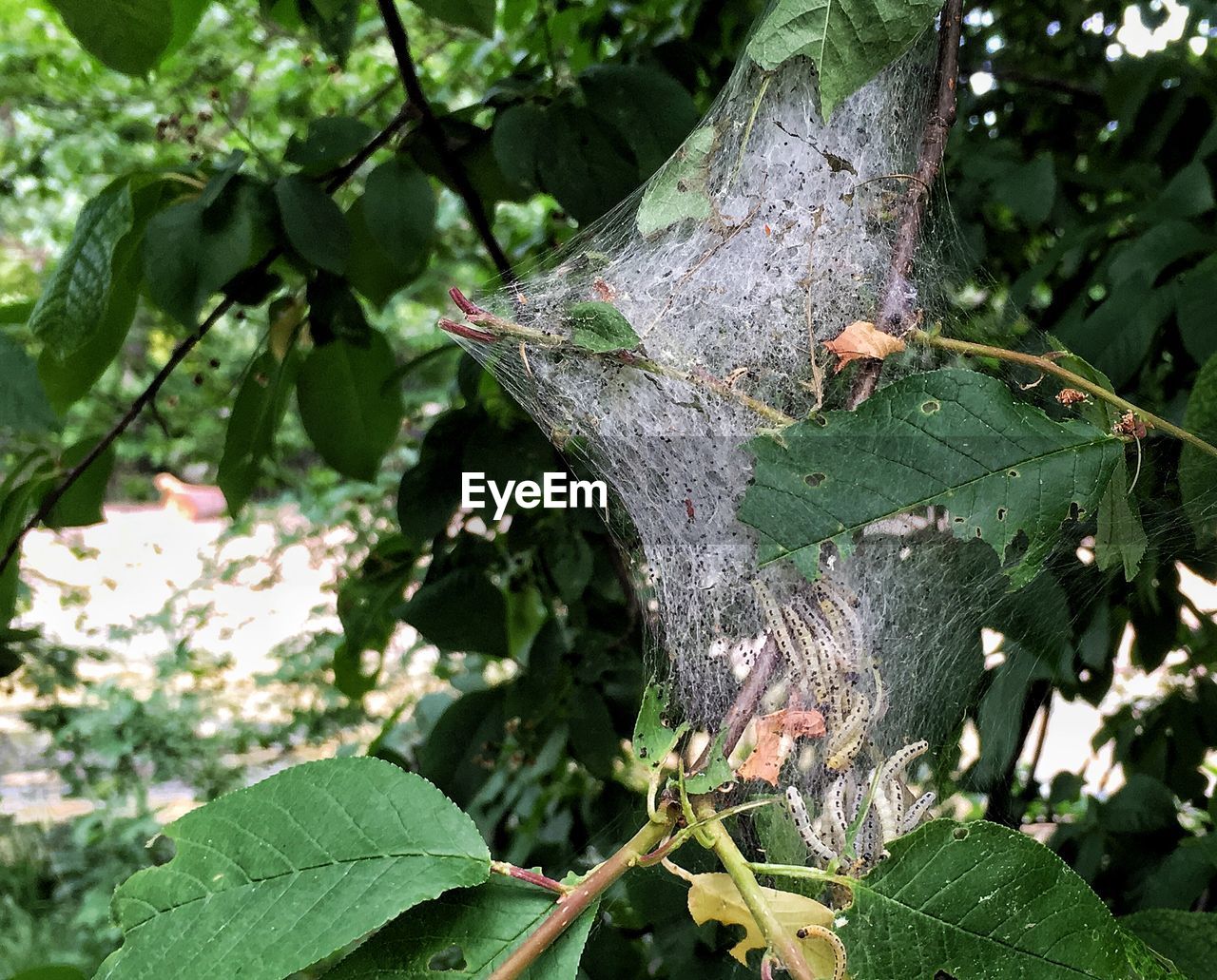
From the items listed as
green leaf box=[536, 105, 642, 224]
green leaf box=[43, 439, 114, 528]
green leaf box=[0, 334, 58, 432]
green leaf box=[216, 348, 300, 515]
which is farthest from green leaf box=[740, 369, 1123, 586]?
green leaf box=[43, 439, 114, 528]

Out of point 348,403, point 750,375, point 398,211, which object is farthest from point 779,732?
point 348,403

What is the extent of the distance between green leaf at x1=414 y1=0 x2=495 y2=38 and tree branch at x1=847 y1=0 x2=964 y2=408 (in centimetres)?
48

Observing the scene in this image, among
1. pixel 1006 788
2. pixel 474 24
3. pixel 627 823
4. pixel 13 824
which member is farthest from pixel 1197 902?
pixel 13 824

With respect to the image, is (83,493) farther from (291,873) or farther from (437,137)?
(291,873)

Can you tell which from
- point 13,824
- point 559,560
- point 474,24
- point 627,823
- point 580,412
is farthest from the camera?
point 13,824

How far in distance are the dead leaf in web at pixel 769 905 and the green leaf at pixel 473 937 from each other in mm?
56

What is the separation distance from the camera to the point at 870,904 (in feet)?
1.63

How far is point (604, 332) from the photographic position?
1.95 ft

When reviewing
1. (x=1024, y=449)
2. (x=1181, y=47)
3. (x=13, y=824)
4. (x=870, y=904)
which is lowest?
(x=13, y=824)

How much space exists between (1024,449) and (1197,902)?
2.64 feet

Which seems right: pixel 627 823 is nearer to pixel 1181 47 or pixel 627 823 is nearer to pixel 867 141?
pixel 867 141

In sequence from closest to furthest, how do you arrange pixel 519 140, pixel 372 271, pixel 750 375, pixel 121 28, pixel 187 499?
pixel 750 375 → pixel 121 28 → pixel 519 140 → pixel 372 271 → pixel 187 499

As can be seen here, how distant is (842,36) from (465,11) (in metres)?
0.53

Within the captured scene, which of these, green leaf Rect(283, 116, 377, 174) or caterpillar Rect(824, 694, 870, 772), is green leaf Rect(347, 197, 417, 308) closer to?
green leaf Rect(283, 116, 377, 174)
